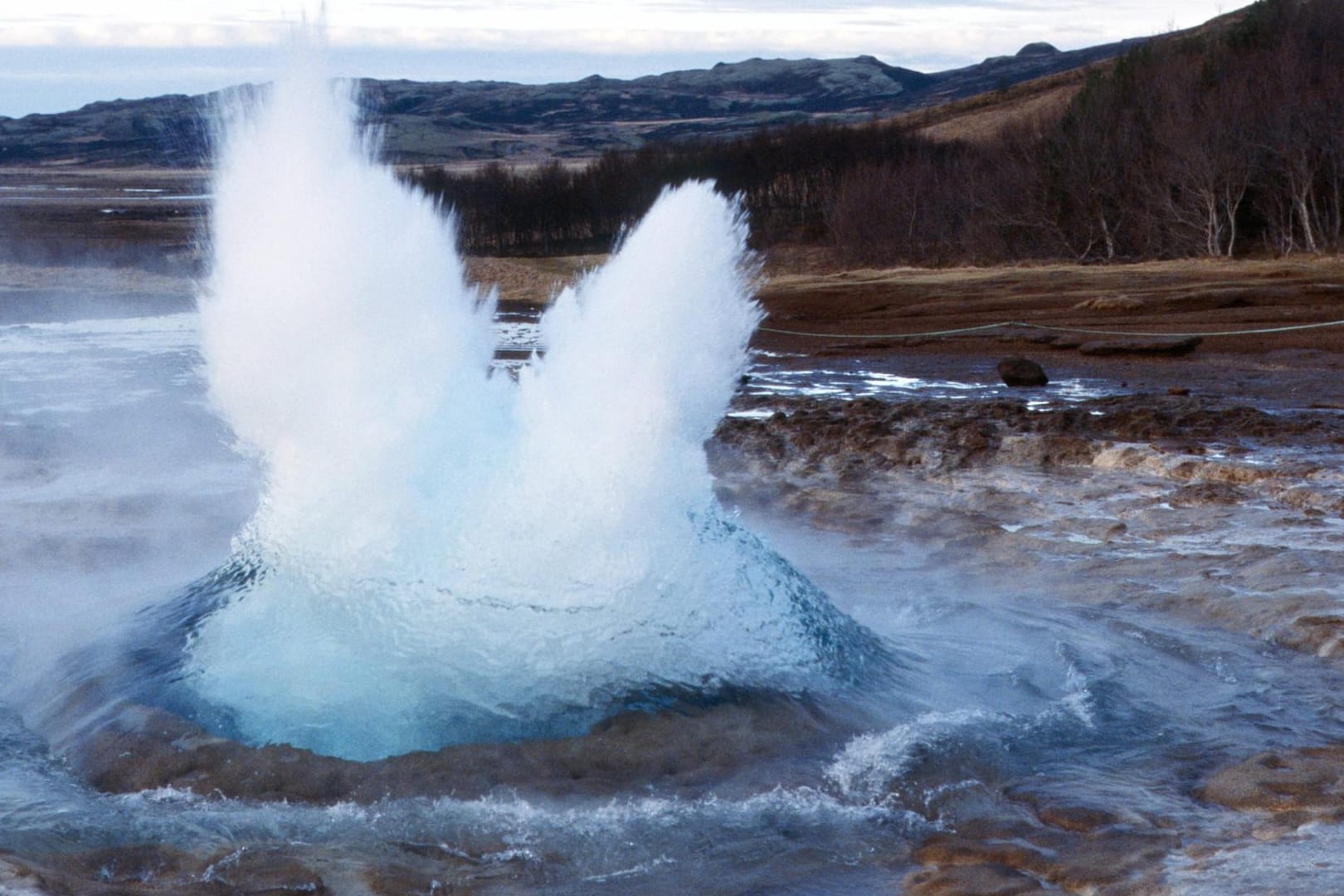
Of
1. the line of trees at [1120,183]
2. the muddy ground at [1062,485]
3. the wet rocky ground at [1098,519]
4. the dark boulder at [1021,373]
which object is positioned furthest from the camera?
the line of trees at [1120,183]

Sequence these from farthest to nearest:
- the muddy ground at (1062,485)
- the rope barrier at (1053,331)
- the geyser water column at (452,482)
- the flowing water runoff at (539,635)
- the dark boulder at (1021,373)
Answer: the rope barrier at (1053,331), the dark boulder at (1021,373), the geyser water column at (452,482), the flowing water runoff at (539,635), the muddy ground at (1062,485)

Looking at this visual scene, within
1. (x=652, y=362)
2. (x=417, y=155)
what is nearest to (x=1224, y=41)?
(x=652, y=362)

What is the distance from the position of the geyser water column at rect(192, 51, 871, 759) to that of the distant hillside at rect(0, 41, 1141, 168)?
358 ft

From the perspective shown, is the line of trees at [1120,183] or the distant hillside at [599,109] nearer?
the line of trees at [1120,183]

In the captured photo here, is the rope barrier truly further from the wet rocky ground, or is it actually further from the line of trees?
the line of trees

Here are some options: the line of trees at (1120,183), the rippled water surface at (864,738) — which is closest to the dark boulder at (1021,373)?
the rippled water surface at (864,738)

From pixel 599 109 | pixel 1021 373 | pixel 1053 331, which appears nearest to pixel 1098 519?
pixel 1021 373

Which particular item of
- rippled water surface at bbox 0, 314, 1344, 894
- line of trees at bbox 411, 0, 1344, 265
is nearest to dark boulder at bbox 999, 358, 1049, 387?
rippled water surface at bbox 0, 314, 1344, 894

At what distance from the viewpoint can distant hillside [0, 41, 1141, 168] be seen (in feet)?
427

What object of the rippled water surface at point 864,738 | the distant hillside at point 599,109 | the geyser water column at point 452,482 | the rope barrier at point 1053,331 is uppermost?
the distant hillside at point 599,109

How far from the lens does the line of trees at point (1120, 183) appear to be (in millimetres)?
31453

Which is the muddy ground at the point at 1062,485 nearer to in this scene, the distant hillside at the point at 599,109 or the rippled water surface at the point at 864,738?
the rippled water surface at the point at 864,738

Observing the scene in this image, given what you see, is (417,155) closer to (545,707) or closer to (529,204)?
(529,204)

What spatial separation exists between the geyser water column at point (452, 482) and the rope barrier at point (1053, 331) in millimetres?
12848
